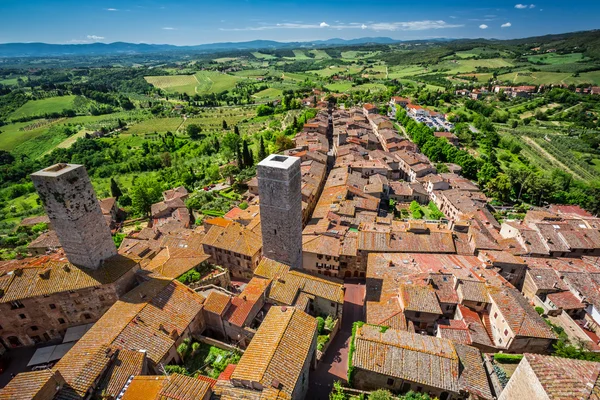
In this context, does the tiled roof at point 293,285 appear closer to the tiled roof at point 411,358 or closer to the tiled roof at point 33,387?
the tiled roof at point 411,358

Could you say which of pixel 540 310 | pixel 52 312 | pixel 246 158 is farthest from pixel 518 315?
pixel 246 158

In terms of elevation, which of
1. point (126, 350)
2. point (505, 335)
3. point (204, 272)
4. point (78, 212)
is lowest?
point (505, 335)

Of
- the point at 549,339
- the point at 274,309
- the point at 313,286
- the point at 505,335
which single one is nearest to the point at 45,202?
the point at 274,309

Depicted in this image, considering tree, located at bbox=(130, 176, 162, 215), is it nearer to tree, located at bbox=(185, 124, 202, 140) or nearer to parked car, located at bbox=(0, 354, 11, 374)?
parked car, located at bbox=(0, 354, 11, 374)

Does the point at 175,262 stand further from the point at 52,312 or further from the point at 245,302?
the point at 245,302

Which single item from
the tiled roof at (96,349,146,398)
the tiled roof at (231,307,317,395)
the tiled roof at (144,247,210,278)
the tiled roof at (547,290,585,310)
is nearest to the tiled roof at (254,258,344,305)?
the tiled roof at (231,307,317,395)

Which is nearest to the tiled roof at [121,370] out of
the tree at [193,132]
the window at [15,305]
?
the window at [15,305]

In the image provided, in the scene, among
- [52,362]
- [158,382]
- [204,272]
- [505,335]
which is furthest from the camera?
[204,272]

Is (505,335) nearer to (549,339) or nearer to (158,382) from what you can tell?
(549,339)
